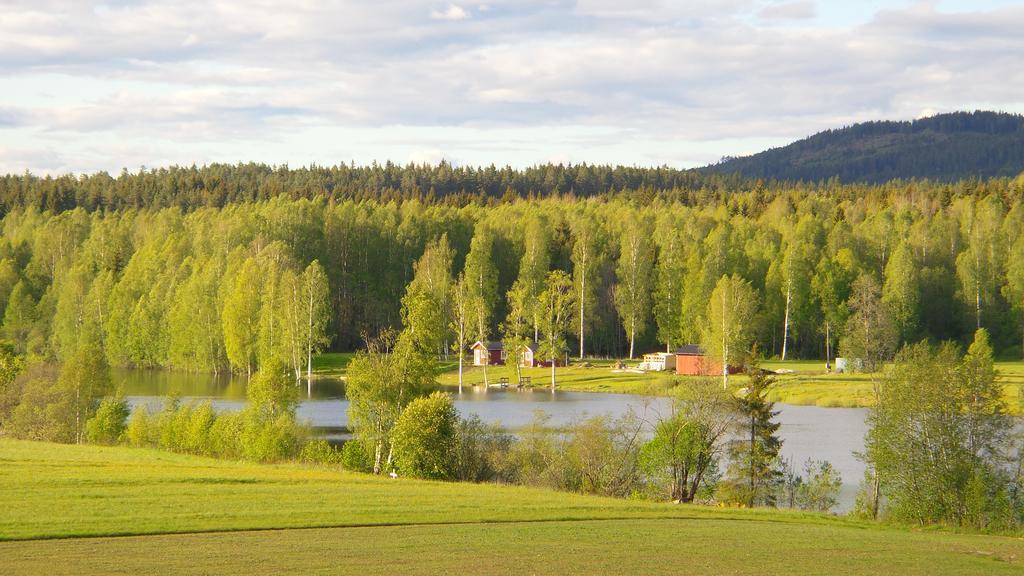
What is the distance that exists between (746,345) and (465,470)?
4914 cm

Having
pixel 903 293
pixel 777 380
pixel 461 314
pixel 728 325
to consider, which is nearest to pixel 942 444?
pixel 777 380

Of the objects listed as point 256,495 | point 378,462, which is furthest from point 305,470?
point 256,495

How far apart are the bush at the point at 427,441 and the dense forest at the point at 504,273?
43.2m

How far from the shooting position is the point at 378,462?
4556 centimetres

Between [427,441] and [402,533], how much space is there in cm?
1543

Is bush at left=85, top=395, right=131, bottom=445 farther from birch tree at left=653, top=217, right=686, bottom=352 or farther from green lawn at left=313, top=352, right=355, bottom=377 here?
birch tree at left=653, top=217, right=686, bottom=352

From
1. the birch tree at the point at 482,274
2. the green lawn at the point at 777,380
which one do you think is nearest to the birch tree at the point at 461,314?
the birch tree at the point at 482,274

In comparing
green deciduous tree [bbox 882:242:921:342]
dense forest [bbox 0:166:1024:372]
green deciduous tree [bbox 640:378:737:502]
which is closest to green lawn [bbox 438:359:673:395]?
dense forest [bbox 0:166:1024:372]

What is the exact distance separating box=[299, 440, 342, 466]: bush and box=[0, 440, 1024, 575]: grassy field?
929 centimetres

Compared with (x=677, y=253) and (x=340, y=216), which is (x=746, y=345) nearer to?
(x=677, y=253)

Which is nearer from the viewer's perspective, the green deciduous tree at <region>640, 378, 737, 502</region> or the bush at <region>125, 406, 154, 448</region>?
the green deciduous tree at <region>640, 378, 737, 502</region>

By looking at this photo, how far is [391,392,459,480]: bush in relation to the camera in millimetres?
42375

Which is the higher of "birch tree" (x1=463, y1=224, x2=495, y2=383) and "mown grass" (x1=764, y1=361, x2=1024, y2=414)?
"birch tree" (x1=463, y1=224, x2=495, y2=383)

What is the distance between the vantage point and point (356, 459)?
46062mm
